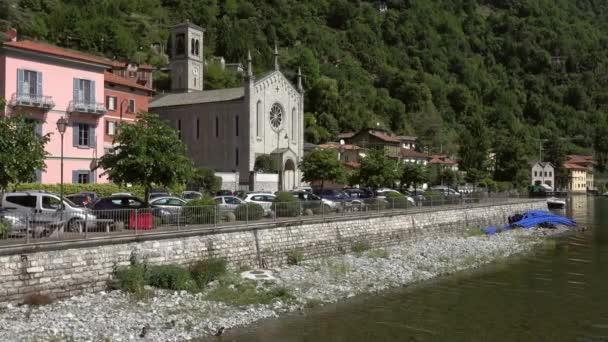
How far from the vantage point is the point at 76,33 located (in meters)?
129

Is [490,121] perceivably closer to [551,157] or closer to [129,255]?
[551,157]

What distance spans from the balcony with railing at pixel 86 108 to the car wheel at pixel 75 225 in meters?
24.6

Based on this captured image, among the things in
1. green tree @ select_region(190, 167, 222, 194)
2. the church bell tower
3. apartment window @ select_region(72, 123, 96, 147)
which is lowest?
green tree @ select_region(190, 167, 222, 194)

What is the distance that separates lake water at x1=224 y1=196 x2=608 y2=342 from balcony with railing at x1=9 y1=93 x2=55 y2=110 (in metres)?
28.0

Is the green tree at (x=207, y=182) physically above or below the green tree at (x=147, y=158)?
below

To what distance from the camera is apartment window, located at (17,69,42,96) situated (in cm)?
4194

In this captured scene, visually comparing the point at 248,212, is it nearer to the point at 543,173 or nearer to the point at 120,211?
the point at 120,211

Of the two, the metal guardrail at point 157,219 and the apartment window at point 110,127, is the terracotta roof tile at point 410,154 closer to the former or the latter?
the apartment window at point 110,127

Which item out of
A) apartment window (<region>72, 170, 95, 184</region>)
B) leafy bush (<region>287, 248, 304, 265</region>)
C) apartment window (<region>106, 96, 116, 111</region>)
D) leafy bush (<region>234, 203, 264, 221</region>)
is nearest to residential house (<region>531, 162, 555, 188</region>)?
apartment window (<region>106, 96, 116, 111</region>)

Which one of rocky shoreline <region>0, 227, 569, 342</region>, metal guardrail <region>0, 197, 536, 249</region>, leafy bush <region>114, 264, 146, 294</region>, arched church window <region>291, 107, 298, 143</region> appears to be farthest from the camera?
arched church window <region>291, 107, 298, 143</region>

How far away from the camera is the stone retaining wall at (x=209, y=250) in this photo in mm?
19219

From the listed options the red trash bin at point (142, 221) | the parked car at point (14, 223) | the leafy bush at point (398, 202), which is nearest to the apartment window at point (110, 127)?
the leafy bush at point (398, 202)

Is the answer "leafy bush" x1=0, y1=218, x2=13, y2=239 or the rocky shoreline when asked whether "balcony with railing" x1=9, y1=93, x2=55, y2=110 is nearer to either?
the rocky shoreline

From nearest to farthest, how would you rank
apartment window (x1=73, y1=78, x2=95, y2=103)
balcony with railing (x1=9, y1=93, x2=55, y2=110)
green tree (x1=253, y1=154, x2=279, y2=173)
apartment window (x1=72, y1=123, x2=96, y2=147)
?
balcony with railing (x1=9, y1=93, x2=55, y2=110)
apartment window (x1=73, y1=78, x2=95, y2=103)
apartment window (x1=72, y1=123, x2=96, y2=147)
green tree (x1=253, y1=154, x2=279, y2=173)
